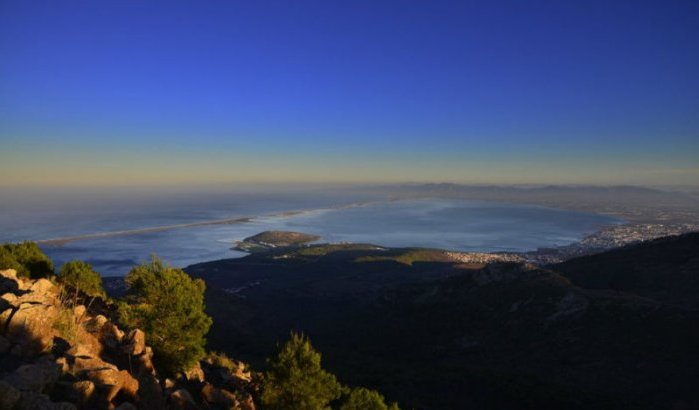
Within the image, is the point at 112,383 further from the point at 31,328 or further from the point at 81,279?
the point at 81,279

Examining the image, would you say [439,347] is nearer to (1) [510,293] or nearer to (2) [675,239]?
(1) [510,293]

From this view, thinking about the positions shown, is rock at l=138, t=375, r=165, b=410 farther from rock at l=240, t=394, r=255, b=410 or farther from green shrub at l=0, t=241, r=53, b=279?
green shrub at l=0, t=241, r=53, b=279

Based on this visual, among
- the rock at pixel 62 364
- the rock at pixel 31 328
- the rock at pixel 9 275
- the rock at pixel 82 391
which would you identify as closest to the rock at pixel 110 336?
the rock at pixel 31 328

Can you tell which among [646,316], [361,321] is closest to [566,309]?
[646,316]

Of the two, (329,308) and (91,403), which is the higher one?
(91,403)

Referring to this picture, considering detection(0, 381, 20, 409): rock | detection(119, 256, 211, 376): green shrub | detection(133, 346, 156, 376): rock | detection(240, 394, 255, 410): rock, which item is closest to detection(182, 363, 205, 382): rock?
detection(119, 256, 211, 376): green shrub

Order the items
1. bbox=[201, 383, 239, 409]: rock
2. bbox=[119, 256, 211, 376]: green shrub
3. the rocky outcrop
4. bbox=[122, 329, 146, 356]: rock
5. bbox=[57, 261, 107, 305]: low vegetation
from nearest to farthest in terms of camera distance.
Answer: the rocky outcrop, bbox=[122, 329, 146, 356]: rock, bbox=[201, 383, 239, 409]: rock, bbox=[119, 256, 211, 376]: green shrub, bbox=[57, 261, 107, 305]: low vegetation
